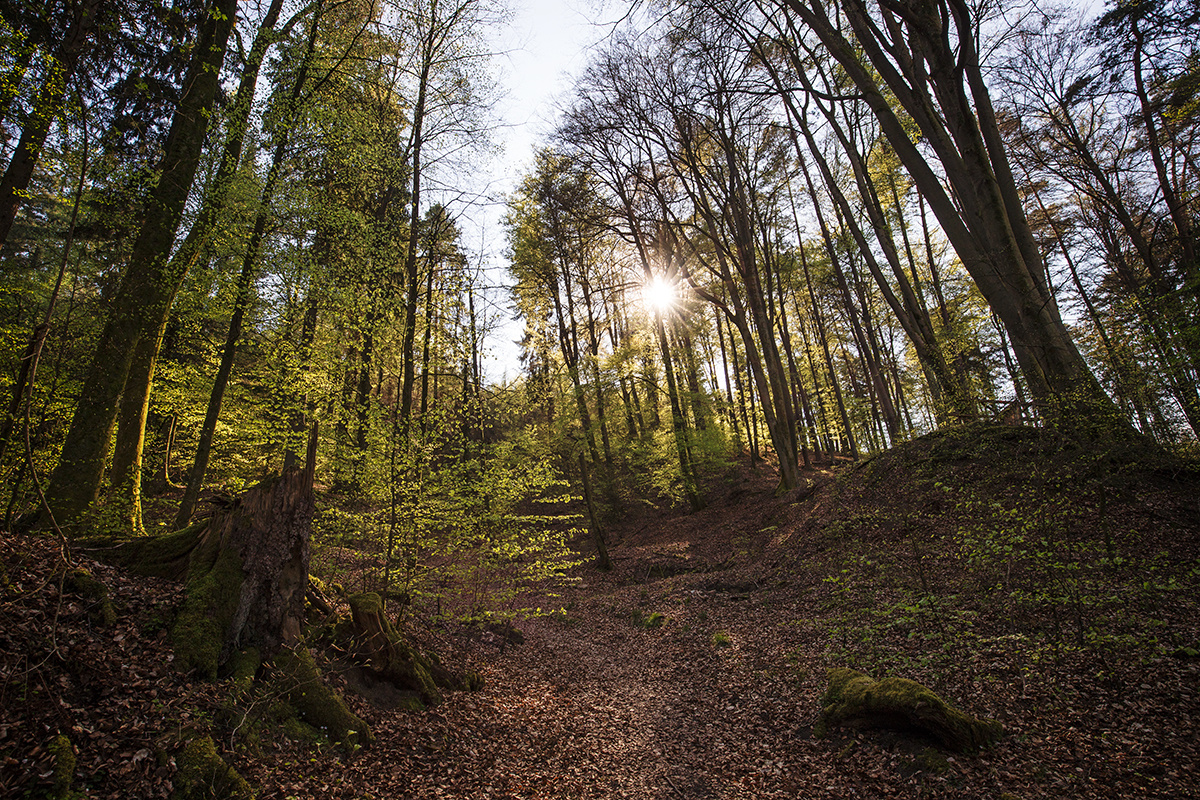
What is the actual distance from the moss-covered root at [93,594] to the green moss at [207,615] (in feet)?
1.50

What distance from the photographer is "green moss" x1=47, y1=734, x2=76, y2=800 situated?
254 cm

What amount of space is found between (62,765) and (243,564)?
2.23m

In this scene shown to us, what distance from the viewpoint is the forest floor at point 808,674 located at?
324 centimetres

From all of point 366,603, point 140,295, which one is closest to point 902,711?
point 366,603

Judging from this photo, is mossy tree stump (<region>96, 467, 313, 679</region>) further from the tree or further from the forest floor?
the tree

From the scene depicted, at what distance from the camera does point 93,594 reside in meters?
3.97

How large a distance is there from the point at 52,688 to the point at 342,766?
2.02 meters

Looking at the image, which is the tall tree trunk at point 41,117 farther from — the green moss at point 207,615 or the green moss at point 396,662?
the green moss at point 396,662

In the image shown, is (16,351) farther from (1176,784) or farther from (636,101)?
(636,101)

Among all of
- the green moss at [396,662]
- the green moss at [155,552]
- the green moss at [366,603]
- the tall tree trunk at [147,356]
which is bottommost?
the green moss at [396,662]

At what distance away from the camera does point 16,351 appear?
653 cm

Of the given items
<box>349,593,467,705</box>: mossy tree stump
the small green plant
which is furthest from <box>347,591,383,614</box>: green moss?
the small green plant

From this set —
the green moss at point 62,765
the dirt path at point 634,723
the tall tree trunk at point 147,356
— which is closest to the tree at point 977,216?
the dirt path at point 634,723

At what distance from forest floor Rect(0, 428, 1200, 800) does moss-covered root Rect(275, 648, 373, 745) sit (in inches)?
10.2
